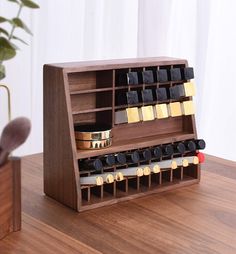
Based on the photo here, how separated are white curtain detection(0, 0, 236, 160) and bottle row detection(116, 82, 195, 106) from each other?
1.31 metres

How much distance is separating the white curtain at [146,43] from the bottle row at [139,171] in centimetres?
135

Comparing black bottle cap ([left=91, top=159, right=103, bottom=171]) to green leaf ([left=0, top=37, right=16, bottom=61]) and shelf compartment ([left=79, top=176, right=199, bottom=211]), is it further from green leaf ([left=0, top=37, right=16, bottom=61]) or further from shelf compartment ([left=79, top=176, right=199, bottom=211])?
green leaf ([left=0, top=37, right=16, bottom=61])

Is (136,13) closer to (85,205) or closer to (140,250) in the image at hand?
(85,205)

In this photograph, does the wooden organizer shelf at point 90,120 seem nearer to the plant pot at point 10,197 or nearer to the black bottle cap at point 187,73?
the black bottle cap at point 187,73

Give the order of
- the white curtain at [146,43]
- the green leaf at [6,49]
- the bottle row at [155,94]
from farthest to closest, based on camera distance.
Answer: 1. the white curtain at [146,43]
2. the bottle row at [155,94]
3. the green leaf at [6,49]

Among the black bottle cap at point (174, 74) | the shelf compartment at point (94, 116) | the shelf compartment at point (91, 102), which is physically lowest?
the shelf compartment at point (94, 116)

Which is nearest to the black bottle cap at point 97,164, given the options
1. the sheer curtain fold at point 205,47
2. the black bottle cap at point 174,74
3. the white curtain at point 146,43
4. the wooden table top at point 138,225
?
the wooden table top at point 138,225

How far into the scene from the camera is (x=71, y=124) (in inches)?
51.4

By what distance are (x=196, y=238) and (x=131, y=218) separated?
182mm

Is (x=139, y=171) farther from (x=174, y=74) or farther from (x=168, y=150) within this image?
(x=174, y=74)

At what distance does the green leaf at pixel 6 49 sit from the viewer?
1022 millimetres

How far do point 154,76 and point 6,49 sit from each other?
21.1 inches

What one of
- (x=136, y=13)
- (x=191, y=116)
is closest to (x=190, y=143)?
(x=191, y=116)

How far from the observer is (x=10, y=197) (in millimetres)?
1155
